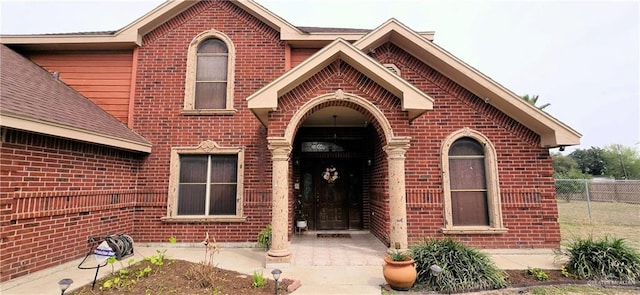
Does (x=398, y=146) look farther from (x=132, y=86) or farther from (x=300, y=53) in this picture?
(x=132, y=86)

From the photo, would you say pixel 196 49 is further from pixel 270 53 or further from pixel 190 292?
pixel 190 292

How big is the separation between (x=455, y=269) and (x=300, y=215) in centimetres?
493

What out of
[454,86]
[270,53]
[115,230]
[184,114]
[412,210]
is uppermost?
[270,53]

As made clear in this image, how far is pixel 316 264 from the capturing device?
543cm

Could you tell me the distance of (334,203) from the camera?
888cm

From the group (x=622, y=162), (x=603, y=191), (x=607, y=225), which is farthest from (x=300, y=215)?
(x=622, y=162)

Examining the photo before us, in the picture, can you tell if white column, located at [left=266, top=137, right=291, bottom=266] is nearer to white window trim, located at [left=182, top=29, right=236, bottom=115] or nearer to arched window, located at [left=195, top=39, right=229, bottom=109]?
white window trim, located at [left=182, top=29, right=236, bottom=115]

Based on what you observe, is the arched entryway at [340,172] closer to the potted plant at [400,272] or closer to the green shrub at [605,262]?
the potted plant at [400,272]

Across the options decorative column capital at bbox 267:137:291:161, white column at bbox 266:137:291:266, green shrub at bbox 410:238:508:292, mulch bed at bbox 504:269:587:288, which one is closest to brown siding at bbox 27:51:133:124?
decorative column capital at bbox 267:137:291:161

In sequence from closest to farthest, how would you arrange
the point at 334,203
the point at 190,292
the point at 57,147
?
the point at 190,292
the point at 57,147
the point at 334,203

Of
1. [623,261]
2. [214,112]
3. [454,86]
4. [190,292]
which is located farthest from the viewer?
[214,112]

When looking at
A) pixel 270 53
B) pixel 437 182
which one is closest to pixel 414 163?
pixel 437 182

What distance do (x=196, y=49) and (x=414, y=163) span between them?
635 centimetres

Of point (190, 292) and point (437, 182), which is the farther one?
point (437, 182)
